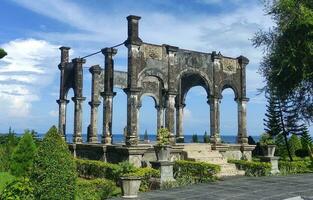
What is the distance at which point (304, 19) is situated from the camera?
19.0 metres

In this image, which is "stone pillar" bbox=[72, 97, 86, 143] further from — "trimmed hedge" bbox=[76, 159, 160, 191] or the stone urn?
the stone urn

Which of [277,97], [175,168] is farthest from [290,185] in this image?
[277,97]

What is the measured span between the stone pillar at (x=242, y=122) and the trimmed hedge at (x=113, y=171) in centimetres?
940

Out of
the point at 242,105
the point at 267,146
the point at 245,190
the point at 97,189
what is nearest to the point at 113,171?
the point at 97,189

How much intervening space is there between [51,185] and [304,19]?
13367 mm

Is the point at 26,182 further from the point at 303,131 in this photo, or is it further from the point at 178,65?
the point at 303,131

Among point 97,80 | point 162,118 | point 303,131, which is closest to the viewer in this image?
point 97,80

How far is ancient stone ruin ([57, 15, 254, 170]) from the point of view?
72.6 feet

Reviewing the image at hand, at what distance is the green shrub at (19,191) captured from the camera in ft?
38.2

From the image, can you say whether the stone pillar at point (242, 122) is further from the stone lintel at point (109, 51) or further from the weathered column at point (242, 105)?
the stone lintel at point (109, 51)

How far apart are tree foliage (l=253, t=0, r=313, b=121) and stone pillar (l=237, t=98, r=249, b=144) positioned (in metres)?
4.15

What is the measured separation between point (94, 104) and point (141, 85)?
5.42 m

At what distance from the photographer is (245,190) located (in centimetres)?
1606

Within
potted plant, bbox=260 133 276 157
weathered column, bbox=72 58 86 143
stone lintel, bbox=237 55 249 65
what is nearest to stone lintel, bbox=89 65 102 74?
weathered column, bbox=72 58 86 143
